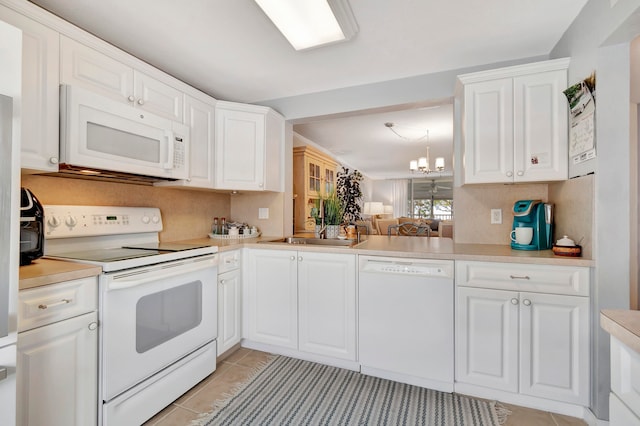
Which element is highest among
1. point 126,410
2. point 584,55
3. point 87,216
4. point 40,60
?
point 584,55

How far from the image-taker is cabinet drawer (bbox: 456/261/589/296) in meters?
1.56

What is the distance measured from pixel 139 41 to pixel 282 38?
2.90 feet

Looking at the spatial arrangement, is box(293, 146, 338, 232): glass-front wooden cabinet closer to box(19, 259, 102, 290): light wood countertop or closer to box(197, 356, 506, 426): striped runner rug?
box(197, 356, 506, 426): striped runner rug

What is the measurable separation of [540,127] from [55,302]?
A: 2.62 m

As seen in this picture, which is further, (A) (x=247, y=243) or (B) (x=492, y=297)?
(A) (x=247, y=243)

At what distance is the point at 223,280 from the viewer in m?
2.16

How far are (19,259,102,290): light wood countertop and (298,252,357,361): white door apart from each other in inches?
48.3

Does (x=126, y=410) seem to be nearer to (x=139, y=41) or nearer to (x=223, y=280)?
(x=223, y=280)

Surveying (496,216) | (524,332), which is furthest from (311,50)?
(524,332)

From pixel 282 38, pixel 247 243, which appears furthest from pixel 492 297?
pixel 282 38

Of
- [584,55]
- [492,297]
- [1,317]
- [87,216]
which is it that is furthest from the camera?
[87,216]

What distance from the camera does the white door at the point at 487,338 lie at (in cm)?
168

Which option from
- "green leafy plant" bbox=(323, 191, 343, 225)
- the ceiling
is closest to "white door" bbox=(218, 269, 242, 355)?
"green leafy plant" bbox=(323, 191, 343, 225)

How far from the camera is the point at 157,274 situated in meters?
1.62
